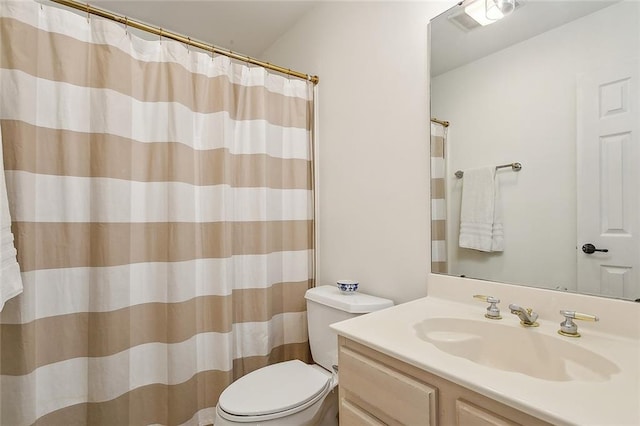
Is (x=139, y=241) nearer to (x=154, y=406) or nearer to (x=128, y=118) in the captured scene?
(x=128, y=118)

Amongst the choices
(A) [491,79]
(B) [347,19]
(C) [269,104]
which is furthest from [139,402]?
(B) [347,19]

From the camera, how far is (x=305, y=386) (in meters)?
1.21

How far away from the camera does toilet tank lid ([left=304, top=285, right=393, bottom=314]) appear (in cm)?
129

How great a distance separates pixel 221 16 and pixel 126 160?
1253 mm

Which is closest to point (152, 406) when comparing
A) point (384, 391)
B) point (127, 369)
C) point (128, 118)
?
point (127, 369)

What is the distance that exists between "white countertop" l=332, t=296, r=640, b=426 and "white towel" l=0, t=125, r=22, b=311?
3.38 feet

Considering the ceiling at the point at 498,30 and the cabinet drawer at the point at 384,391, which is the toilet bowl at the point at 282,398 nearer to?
the cabinet drawer at the point at 384,391

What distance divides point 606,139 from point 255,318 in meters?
1.58

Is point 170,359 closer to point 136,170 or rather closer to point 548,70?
point 136,170

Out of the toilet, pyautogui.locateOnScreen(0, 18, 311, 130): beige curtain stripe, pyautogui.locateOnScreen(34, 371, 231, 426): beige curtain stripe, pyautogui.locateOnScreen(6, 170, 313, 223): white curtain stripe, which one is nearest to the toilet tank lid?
the toilet

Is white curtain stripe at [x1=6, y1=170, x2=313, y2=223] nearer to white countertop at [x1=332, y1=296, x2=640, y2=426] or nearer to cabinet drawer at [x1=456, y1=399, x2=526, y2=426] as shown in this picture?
white countertop at [x1=332, y1=296, x2=640, y2=426]

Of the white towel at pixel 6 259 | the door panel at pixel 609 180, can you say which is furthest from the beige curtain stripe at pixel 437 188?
the white towel at pixel 6 259

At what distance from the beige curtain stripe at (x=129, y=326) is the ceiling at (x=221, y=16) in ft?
5.59

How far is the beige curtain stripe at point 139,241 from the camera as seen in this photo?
1104 millimetres
